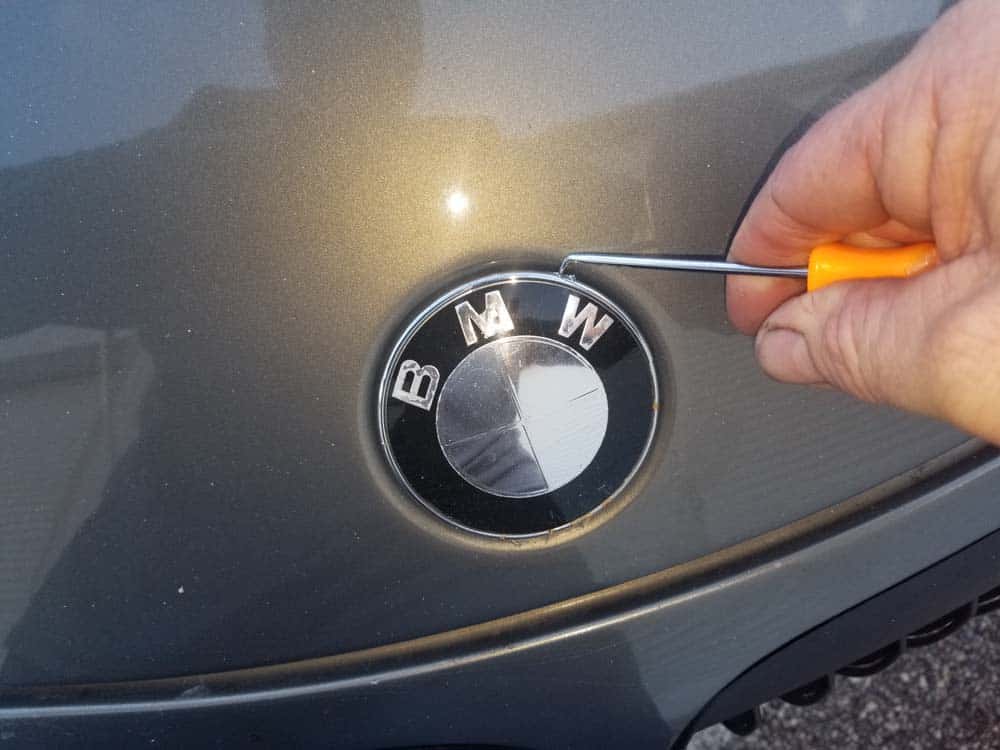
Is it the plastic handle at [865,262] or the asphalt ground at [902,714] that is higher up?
the plastic handle at [865,262]

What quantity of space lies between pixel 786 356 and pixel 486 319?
0.78ft

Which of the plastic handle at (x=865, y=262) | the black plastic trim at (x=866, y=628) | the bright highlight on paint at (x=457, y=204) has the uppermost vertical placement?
the bright highlight on paint at (x=457, y=204)

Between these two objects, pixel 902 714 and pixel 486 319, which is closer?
pixel 486 319

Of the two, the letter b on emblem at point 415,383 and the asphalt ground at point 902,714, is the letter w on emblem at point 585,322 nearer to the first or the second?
the letter b on emblem at point 415,383

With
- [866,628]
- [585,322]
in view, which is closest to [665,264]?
[585,322]

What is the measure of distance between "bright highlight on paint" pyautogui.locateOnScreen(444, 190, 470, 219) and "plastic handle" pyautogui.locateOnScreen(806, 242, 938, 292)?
0.91ft

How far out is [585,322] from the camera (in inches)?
27.7

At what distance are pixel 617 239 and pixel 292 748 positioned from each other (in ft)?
1.79

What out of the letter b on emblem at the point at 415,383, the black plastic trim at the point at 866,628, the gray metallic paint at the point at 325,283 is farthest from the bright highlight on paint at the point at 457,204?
the black plastic trim at the point at 866,628

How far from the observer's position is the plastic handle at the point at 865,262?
663 millimetres

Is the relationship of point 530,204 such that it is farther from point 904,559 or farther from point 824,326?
point 904,559

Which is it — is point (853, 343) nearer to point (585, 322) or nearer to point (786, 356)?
point (786, 356)

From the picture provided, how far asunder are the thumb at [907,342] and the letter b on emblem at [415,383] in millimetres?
267

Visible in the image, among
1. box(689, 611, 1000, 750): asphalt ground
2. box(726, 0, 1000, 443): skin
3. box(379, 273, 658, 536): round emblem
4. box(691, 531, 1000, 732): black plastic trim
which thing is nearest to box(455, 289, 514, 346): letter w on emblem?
box(379, 273, 658, 536): round emblem
